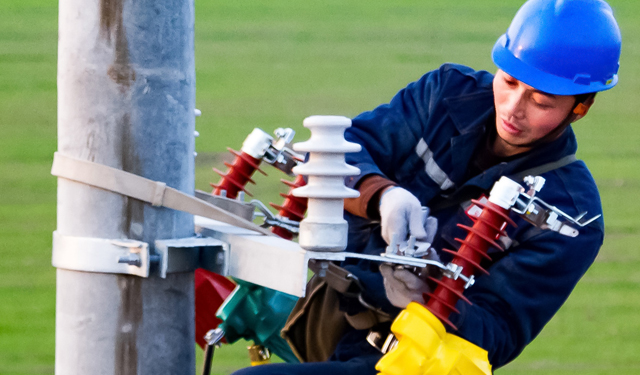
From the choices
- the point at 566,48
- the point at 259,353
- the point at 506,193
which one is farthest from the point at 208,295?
the point at 566,48

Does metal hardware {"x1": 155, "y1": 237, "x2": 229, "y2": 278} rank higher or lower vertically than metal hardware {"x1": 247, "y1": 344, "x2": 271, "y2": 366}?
higher

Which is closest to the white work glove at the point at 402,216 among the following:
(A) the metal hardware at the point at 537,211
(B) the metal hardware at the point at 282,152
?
(A) the metal hardware at the point at 537,211

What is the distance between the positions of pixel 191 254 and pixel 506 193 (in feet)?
1.97

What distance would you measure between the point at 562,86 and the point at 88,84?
0.99 meters

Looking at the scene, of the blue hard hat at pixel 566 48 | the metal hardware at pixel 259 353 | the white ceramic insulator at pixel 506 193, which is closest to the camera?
the white ceramic insulator at pixel 506 193

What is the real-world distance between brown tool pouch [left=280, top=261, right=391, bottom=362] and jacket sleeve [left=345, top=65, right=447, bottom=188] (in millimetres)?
333

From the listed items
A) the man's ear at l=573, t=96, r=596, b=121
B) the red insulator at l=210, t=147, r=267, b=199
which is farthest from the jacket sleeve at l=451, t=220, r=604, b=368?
the red insulator at l=210, t=147, r=267, b=199

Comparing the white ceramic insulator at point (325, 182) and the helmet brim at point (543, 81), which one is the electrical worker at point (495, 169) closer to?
the helmet brim at point (543, 81)

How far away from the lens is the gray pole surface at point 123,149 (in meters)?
1.42

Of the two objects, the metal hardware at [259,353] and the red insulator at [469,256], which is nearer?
the red insulator at [469,256]

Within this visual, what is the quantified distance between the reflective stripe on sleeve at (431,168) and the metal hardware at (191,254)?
0.67m

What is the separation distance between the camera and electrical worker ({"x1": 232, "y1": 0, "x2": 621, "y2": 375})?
71.9 inches

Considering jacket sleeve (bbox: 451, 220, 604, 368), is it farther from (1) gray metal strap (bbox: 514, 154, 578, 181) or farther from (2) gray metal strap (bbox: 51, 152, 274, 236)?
(2) gray metal strap (bbox: 51, 152, 274, 236)

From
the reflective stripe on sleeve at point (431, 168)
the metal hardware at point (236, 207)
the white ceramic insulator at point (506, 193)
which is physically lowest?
the metal hardware at point (236, 207)
